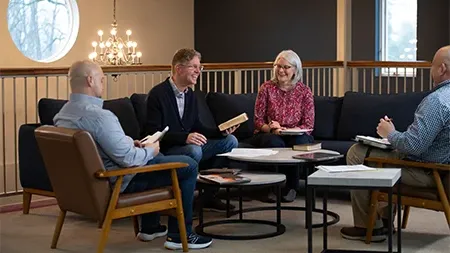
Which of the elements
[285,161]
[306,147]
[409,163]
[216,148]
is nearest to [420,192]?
[409,163]

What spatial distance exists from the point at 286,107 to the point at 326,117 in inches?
24.4

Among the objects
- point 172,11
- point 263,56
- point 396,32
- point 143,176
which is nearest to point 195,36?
point 172,11

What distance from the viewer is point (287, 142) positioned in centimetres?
607

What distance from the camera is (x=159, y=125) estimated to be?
16.8 feet

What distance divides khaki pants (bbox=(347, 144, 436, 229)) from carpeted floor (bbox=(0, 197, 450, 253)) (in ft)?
0.51

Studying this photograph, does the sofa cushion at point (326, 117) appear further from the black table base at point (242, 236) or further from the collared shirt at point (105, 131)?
the collared shirt at point (105, 131)

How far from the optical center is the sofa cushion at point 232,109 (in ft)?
21.6

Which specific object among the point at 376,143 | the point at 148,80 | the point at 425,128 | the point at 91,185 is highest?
the point at 148,80

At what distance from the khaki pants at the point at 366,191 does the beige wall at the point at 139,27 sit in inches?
271

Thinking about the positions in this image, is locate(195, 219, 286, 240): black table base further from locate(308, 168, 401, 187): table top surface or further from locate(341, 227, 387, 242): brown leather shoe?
locate(308, 168, 401, 187): table top surface

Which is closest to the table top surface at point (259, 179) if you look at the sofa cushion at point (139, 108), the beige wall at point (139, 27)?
the sofa cushion at point (139, 108)

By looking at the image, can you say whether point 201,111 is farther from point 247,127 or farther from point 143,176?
point 143,176

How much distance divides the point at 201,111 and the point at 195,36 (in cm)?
669

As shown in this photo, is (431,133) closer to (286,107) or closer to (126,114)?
(286,107)
